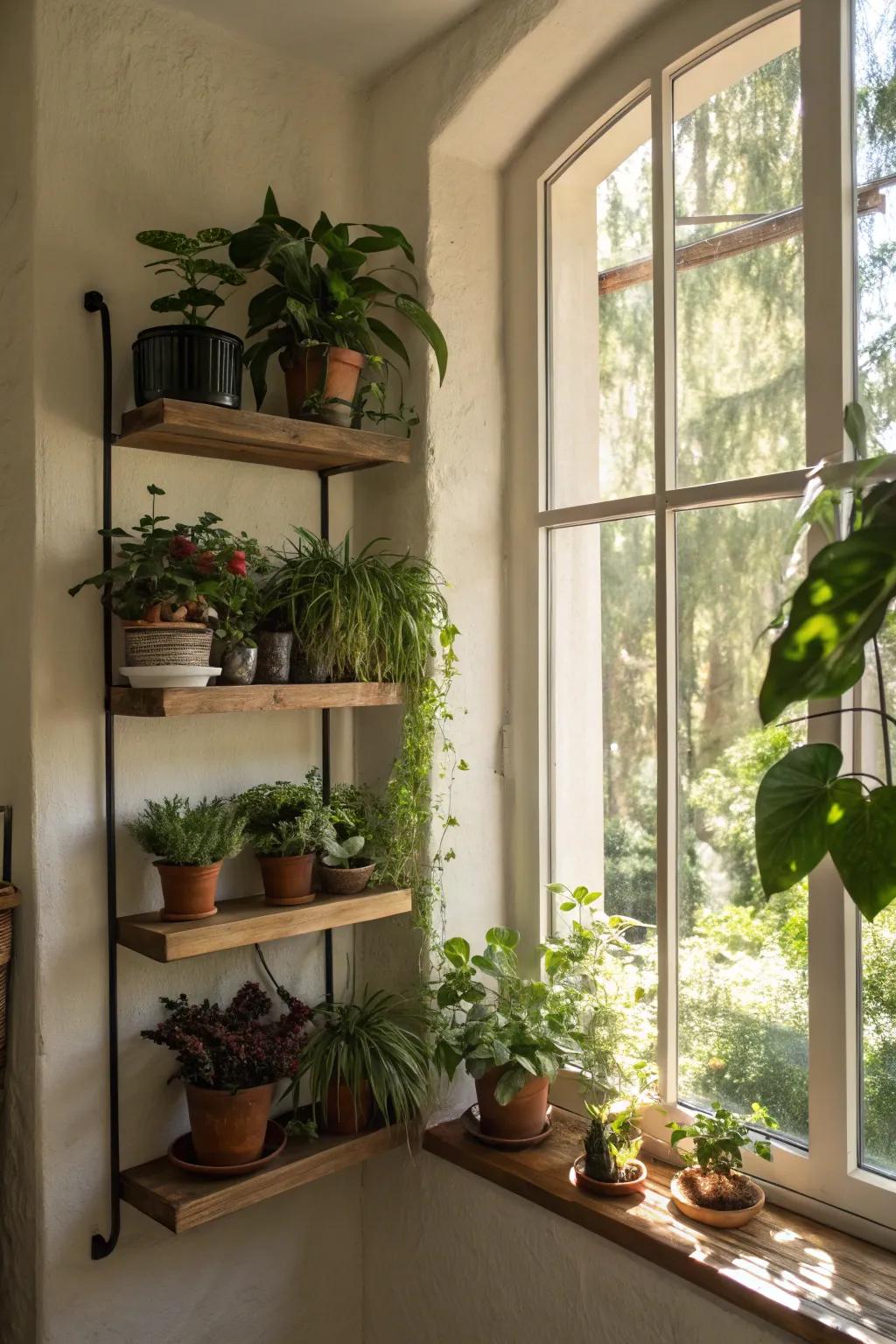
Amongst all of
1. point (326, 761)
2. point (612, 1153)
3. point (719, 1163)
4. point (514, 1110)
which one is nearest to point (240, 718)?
point (326, 761)

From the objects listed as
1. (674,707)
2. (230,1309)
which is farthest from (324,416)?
(230,1309)

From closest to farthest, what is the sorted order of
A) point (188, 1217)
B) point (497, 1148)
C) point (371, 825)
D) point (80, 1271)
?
1. point (188, 1217)
2. point (80, 1271)
3. point (497, 1148)
4. point (371, 825)

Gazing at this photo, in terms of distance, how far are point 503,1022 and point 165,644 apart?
3.17ft

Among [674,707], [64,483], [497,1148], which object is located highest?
[64,483]

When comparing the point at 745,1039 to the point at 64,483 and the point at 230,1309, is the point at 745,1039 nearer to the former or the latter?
the point at 230,1309

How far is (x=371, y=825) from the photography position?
2.11m

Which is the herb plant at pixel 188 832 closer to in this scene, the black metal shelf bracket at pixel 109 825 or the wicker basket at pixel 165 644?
the black metal shelf bracket at pixel 109 825

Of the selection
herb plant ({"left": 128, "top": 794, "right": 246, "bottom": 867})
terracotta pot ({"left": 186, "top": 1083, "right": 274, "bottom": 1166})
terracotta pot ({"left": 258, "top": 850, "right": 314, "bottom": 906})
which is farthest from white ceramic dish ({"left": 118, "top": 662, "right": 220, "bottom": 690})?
terracotta pot ({"left": 186, "top": 1083, "right": 274, "bottom": 1166})

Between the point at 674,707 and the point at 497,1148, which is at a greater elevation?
the point at 674,707

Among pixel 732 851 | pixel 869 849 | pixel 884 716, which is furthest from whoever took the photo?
pixel 732 851

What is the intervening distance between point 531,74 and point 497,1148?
215 centimetres

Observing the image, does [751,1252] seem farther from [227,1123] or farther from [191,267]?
[191,267]

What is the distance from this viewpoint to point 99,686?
188 cm

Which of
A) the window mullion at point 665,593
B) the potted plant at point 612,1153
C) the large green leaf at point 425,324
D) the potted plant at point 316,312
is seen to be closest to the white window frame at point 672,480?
the window mullion at point 665,593
